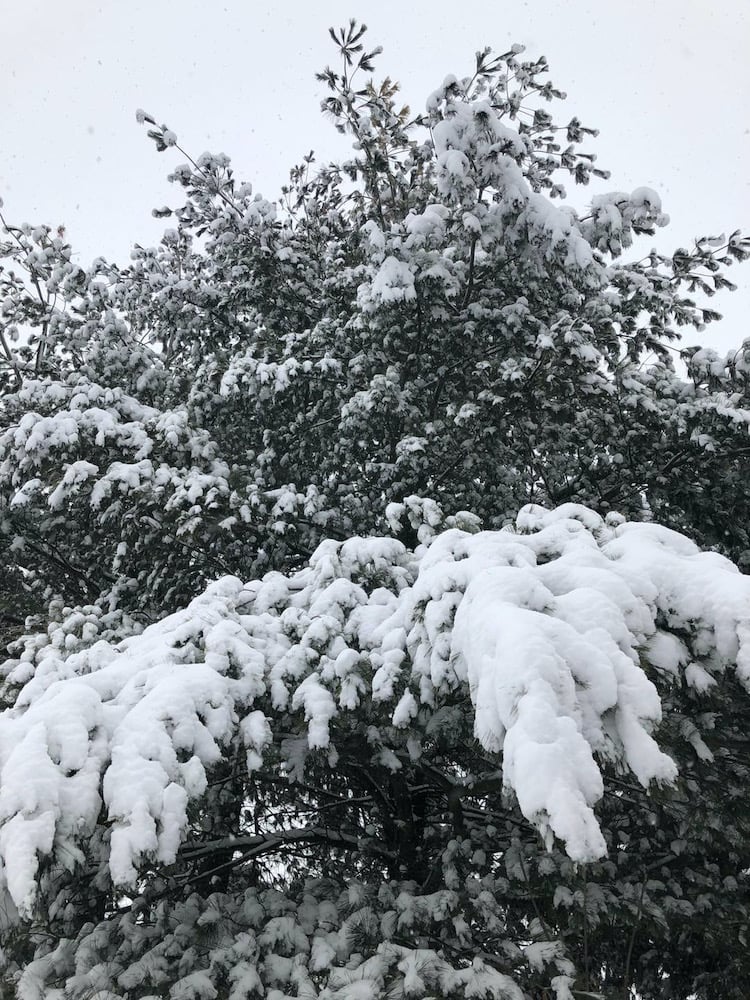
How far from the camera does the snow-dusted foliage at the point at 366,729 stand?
2025 millimetres

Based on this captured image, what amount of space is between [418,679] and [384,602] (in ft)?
2.38

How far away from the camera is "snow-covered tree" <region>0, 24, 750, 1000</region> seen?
2.27 m

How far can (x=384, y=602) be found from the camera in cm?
329

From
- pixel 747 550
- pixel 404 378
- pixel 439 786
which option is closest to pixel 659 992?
pixel 439 786

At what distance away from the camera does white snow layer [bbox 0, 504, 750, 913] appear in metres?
1.97

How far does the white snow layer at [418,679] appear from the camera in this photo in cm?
197

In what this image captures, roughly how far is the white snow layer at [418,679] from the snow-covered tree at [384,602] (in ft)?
0.04

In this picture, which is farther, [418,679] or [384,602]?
[384,602]

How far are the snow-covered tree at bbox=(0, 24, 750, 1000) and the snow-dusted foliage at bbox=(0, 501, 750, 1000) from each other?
2 cm

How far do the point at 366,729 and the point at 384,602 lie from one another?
0.60 metres

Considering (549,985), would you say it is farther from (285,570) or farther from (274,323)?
(274,323)

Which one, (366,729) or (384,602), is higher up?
(384,602)

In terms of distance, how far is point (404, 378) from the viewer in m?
5.83

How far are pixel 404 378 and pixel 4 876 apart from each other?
15.0 feet
